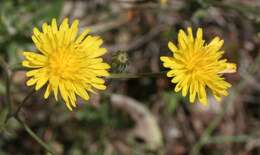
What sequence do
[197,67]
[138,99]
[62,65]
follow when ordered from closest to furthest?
[62,65], [197,67], [138,99]

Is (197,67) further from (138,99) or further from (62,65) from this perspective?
(138,99)

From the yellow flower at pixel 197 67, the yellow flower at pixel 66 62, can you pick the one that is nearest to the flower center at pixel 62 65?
the yellow flower at pixel 66 62

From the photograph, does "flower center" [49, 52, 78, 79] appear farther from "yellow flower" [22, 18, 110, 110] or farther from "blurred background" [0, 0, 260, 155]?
"blurred background" [0, 0, 260, 155]

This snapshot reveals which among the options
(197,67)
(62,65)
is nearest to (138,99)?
(197,67)

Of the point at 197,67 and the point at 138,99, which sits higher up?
the point at 197,67

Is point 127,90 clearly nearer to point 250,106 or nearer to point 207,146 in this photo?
point 207,146

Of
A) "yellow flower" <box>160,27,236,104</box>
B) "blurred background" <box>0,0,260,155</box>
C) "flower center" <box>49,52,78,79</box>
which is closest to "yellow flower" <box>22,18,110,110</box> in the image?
"flower center" <box>49,52,78,79</box>

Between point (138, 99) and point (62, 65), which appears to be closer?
point (62, 65)
